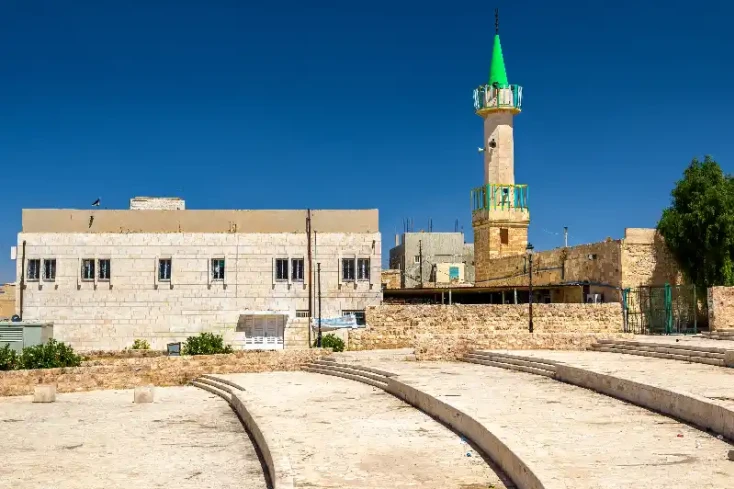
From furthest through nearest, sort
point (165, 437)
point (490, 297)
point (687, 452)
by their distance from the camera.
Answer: point (490, 297) → point (165, 437) → point (687, 452)

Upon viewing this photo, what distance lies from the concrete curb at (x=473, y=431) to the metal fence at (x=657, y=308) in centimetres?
1416

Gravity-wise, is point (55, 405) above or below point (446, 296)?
below

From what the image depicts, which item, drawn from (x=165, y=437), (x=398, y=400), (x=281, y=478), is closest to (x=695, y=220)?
(x=398, y=400)

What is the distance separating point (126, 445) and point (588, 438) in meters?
8.39

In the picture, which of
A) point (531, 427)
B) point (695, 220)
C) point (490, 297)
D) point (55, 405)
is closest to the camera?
point (531, 427)

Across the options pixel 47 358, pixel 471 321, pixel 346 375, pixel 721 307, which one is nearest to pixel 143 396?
pixel 346 375

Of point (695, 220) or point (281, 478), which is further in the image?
point (695, 220)

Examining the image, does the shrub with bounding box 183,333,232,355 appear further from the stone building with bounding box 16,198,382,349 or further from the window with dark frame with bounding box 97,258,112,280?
the window with dark frame with bounding box 97,258,112,280

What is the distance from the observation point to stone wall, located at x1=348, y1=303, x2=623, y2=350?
2750cm

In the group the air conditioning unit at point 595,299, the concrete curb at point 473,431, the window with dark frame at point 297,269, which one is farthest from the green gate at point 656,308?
the concrete curb at point 473,431

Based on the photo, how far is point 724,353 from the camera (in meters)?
17.3

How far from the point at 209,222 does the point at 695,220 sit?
64.2 ft

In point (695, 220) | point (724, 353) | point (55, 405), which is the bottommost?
point (55, 405)

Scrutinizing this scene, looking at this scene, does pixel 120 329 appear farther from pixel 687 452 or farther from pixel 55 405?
pixel 687 452
